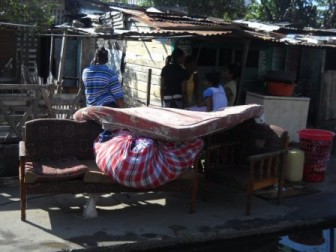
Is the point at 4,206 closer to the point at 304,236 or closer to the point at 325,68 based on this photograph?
the point at 304,236

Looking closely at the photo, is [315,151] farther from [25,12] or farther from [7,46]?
[7,46]

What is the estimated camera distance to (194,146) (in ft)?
19.1

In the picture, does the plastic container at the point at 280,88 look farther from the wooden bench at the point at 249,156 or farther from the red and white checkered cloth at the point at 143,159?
the red and white checkered cloth at the point at 143,159

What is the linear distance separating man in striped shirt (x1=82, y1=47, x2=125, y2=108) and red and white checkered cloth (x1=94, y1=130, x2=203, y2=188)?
41.3 inches

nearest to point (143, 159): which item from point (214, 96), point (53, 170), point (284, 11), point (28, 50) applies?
point (53, 170)

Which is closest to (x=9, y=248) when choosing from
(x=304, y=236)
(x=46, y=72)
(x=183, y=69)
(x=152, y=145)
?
(x=152, y=145)

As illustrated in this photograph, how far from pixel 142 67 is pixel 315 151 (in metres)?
5.33

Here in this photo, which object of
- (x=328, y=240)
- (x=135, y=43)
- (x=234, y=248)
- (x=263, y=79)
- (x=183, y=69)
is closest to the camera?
(x=234, y=248)

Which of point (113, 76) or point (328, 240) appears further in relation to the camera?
point (113, 76)

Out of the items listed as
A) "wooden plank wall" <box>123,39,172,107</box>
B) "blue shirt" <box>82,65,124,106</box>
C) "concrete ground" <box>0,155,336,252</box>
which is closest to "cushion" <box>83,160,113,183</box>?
"concrete ground" <box>0,155,336,252</box>

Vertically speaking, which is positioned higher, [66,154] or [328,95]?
[328,95]

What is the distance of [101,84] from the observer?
666cm

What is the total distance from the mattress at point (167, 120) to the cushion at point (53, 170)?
0.62 metres

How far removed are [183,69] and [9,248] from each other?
4.51 m
